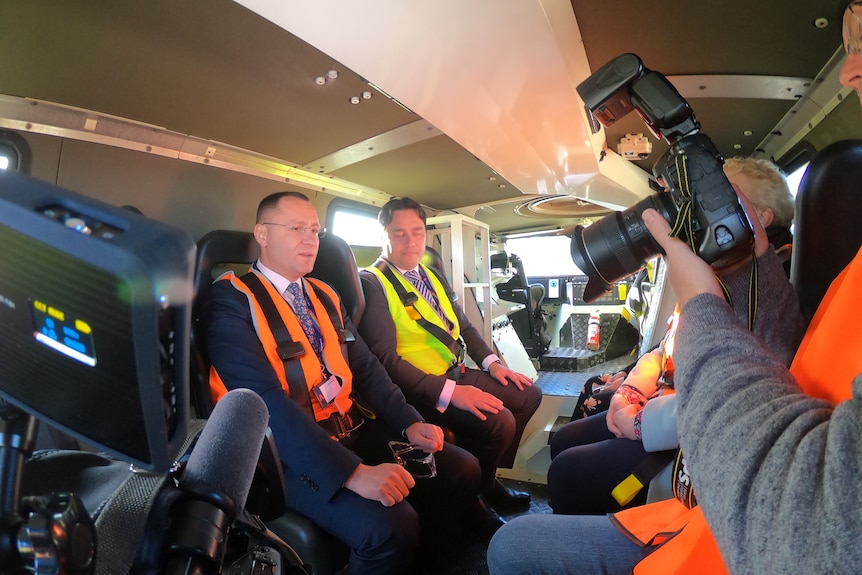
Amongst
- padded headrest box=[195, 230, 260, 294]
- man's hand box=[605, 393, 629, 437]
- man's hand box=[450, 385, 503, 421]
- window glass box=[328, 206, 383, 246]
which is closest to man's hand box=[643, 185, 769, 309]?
man's hand box=[605, 393, 629, 437]

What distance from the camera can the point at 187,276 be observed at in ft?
1.10

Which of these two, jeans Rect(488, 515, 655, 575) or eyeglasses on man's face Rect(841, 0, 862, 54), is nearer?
eyeglasses on man's face Rect(841, 0, 862, 54)

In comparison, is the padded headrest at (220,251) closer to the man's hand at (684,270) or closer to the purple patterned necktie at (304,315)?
the purple patterned necktie at (304,315)

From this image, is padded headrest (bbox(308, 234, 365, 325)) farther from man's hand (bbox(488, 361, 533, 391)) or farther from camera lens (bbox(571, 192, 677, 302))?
camera lens (bbox(571, 192, 677, 302))

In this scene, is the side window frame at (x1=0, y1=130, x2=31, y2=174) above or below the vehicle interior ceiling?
below

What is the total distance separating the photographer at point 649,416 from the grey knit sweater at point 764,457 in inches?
22.6

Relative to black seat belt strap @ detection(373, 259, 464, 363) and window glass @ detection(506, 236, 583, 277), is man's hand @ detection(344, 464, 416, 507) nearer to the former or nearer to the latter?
black seat belt strap @ detection(373, 259, 464, 363)

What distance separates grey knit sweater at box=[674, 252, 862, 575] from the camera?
1.33ft

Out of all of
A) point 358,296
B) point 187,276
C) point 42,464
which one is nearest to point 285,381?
point 358,296

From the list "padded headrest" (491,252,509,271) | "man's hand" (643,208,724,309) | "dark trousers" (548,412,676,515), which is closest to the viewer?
"man's hand" (643,208,724,309)

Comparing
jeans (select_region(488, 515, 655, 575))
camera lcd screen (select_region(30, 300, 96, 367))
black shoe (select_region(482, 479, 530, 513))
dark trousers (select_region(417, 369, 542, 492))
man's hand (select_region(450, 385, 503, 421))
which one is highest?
camera lcd screen (select_region(30, 300, 96, 367))

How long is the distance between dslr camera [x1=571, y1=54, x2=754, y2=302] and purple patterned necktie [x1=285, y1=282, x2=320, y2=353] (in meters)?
1.26

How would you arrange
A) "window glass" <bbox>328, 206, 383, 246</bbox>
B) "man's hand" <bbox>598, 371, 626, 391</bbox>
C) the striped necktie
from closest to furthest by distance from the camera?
"man's hand" <bbox>598, 371, 626, 391</bbox> → the striped necktie → "window glass" <bbox>328, 206, 383, 246</bbox>

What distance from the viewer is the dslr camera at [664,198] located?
838 millimetres
